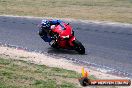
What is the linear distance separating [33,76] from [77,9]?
25470 mm

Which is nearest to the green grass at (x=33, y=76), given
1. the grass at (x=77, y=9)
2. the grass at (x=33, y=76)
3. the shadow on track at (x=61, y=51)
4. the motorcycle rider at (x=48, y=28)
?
the grass at (x=33, y=76)

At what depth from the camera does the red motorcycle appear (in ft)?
55.9

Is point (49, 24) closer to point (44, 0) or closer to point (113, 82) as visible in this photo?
point (113, 82)

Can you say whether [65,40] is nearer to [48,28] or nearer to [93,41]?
[48,28]

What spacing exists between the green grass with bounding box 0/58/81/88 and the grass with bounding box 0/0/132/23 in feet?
53.8

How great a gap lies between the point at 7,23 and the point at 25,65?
12917mm

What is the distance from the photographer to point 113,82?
721cm

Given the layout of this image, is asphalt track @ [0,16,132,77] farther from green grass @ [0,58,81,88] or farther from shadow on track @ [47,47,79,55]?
green grass @ [0,58,81,88]

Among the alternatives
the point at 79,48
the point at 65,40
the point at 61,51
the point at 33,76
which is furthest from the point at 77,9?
the point at 33,76

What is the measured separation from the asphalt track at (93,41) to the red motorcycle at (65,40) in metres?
0.26

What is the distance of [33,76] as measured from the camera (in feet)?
39.1

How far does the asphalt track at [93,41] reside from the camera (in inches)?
605

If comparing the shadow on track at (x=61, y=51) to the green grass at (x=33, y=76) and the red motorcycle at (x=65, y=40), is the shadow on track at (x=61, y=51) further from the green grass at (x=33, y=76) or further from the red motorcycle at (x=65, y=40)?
the green grass at (x=33, y=76)

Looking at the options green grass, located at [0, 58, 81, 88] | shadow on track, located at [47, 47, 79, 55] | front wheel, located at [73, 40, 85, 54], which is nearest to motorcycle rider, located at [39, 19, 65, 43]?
shadow on track, located at [47, 47, 79, 55]
